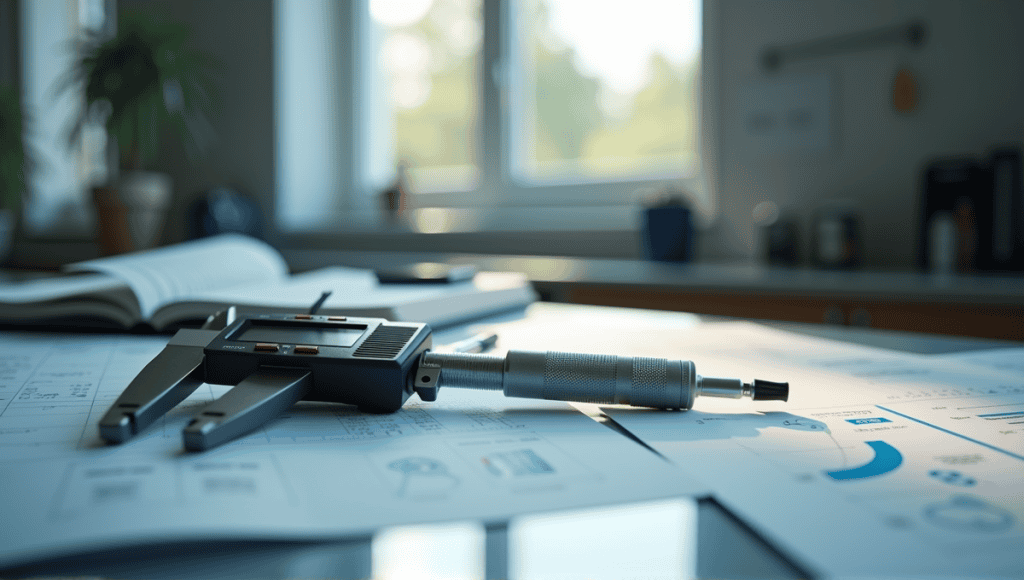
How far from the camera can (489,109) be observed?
2.67 m

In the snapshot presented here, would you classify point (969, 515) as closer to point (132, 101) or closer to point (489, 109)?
point (489, 109)

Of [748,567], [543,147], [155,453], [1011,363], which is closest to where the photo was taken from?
[748,567]

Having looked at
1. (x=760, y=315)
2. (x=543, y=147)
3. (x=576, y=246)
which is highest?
(x=543, y=147)

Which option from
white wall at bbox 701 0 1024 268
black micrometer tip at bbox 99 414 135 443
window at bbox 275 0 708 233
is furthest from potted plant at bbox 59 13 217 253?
black micrometer tip at bbox 99 414 135 443

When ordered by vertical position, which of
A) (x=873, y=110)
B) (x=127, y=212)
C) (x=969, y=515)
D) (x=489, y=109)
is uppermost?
(x=489, y=109)

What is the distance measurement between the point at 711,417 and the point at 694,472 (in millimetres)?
108

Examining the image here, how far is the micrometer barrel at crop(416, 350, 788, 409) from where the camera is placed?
0.44 m

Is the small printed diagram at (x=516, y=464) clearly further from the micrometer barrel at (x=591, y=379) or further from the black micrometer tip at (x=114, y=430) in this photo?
the black micrometer tip at (x=114, y=430)

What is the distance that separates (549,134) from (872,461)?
236 cm

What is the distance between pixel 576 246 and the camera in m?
2.32

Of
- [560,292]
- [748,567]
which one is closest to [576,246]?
[560,292]

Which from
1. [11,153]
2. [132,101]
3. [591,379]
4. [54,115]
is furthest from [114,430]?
[54,115]

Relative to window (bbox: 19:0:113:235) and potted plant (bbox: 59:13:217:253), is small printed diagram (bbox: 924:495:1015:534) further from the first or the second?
window (bbox: 19:0:113:235)

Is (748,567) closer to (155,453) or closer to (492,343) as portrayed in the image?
(155,453)
